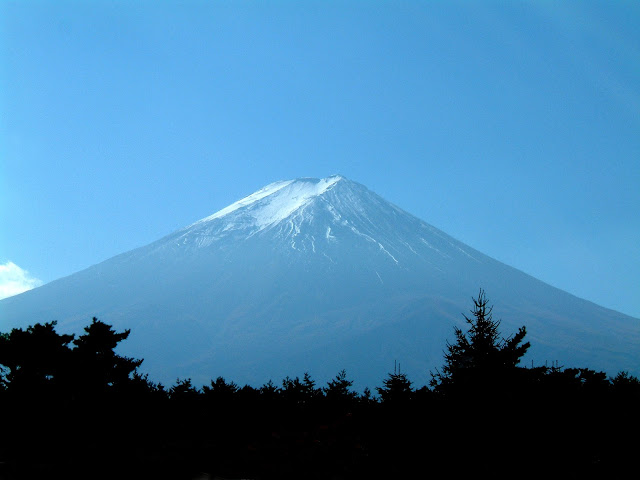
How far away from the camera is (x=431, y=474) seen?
8391 millimetres

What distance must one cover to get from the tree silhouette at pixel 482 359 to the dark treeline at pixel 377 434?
3 centimetres

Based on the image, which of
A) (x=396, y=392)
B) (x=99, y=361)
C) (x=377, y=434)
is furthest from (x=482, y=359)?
(x=99, y=361)

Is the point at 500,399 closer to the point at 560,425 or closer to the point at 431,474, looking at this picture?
the point at 560,425

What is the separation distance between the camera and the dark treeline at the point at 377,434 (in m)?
7.93

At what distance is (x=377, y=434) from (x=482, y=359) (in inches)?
112

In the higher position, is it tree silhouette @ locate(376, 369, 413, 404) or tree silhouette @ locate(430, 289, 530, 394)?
tree silhouette @ locate(430, 289, 530, 394)

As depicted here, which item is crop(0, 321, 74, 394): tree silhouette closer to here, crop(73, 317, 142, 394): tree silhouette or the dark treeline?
crop(73, 317, 142, 394): tree silhouette

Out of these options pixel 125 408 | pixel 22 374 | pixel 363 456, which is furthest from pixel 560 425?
pixel 22 374

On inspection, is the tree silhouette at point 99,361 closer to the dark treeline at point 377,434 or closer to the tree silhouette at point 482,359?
the dark treeline at point 377,434

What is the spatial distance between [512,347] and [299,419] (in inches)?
181

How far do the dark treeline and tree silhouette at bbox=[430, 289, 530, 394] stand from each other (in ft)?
0.09

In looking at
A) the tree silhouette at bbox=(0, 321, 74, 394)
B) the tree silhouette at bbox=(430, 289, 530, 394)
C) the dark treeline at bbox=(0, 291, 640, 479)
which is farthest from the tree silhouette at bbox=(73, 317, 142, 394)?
the tree silhouette at bbox=(430, 289, 530, 394)

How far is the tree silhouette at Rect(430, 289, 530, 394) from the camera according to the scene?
34.8ft

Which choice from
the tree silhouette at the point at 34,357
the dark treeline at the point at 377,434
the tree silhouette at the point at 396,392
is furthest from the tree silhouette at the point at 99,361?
the tree silhouette at the point at 396,392
